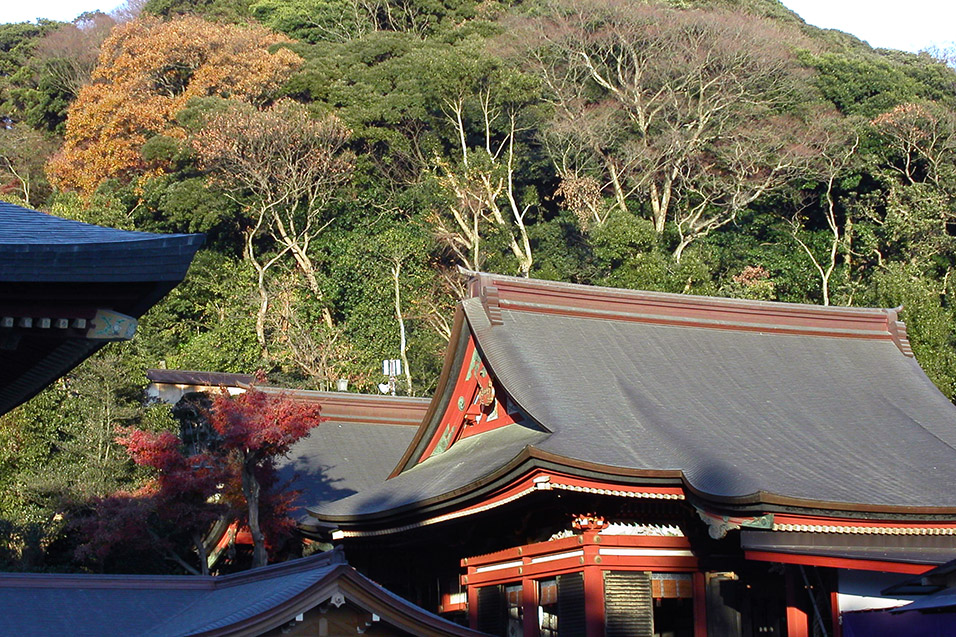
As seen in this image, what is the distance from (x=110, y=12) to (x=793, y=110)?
112ft

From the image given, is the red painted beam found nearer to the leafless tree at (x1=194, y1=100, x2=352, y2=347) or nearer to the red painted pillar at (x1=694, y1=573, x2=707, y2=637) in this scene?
the red painted pillar at (x1=694, y1=573, x2=707, y2=637)

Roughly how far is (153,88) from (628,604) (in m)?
30.4

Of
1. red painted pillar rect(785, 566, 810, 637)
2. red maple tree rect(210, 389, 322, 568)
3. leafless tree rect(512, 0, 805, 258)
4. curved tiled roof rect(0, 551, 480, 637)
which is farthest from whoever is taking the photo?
leafless tree rect(512, 0, 805, 258)

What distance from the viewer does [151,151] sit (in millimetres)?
33312

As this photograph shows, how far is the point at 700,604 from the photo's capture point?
10.6 m

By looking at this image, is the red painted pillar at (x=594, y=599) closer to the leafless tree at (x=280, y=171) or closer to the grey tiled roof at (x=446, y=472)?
the grey tiled roof at (x=446, y=472)

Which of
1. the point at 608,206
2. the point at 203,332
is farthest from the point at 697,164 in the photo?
the point at 203,332

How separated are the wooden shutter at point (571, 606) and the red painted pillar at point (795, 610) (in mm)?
1954

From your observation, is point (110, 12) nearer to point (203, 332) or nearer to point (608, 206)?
point (203, 332)

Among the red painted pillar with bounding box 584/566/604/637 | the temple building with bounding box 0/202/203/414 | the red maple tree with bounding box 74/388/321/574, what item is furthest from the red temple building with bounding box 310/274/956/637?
the temple building with bounding box 0/202/203/414

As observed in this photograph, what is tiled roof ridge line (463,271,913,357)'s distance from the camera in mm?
13930

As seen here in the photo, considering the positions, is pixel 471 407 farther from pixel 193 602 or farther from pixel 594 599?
pixel 193 602

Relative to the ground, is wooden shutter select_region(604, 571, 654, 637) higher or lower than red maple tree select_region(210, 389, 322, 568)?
lower

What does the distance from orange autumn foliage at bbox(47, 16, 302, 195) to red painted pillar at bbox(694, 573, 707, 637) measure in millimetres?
26279
